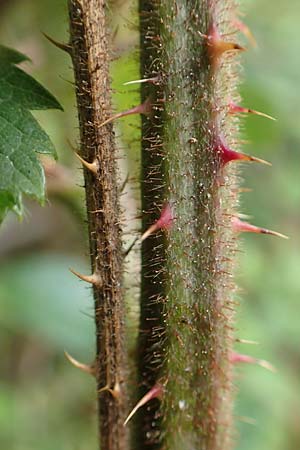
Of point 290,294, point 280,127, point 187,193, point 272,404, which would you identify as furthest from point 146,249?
point 290,294

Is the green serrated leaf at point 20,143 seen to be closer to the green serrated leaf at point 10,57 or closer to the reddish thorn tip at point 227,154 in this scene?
the green serrated leaf at point 10,57

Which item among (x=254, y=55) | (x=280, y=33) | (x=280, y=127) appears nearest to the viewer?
(x=280, y=127)

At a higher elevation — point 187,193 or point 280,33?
point 280,33

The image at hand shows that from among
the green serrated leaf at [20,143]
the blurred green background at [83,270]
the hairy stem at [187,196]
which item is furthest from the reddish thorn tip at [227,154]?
the blurred green background at [83,270]

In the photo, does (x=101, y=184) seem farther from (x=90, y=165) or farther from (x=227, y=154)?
(x=227, y=154)

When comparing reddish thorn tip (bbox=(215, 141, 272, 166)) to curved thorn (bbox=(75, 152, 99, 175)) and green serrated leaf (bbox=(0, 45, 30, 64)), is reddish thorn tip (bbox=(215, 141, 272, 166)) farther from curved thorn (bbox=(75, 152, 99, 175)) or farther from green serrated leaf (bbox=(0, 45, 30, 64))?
green serrated leaf (bbox=(0, 45, 30, 64))

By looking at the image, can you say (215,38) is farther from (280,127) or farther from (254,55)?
(254,55)

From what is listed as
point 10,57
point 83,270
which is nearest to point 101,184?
point 10,57
